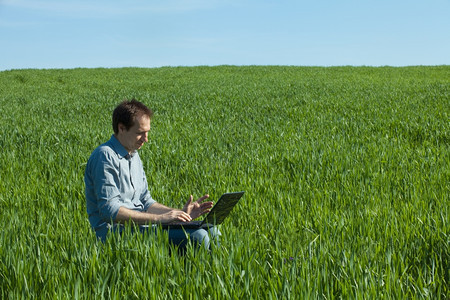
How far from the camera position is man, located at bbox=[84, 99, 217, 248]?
3535 millimetres

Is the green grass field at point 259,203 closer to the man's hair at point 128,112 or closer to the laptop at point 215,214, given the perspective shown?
the laptop at point 215,214

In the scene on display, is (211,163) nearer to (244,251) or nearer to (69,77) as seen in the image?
(244,251)

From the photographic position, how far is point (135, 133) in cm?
374

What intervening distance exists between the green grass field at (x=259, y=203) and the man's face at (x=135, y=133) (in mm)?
792

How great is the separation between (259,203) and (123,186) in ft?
6.39

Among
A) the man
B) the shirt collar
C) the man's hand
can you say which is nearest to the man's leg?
the man

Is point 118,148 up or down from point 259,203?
up

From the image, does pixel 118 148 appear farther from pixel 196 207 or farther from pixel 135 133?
pixel 196 207

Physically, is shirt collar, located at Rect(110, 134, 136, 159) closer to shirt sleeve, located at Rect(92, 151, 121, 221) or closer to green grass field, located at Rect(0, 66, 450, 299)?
shirt sleeve, located at Rect(92, 151, 121, 221)

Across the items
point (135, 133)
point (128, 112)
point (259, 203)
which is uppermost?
point (128, 112)

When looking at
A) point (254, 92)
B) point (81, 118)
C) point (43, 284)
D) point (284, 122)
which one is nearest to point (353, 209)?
point (43, 284)

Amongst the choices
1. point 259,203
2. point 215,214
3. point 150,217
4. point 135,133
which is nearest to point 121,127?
point 135,133

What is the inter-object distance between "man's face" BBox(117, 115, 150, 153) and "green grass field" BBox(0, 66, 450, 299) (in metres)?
0.79

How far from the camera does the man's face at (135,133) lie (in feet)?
12.2
